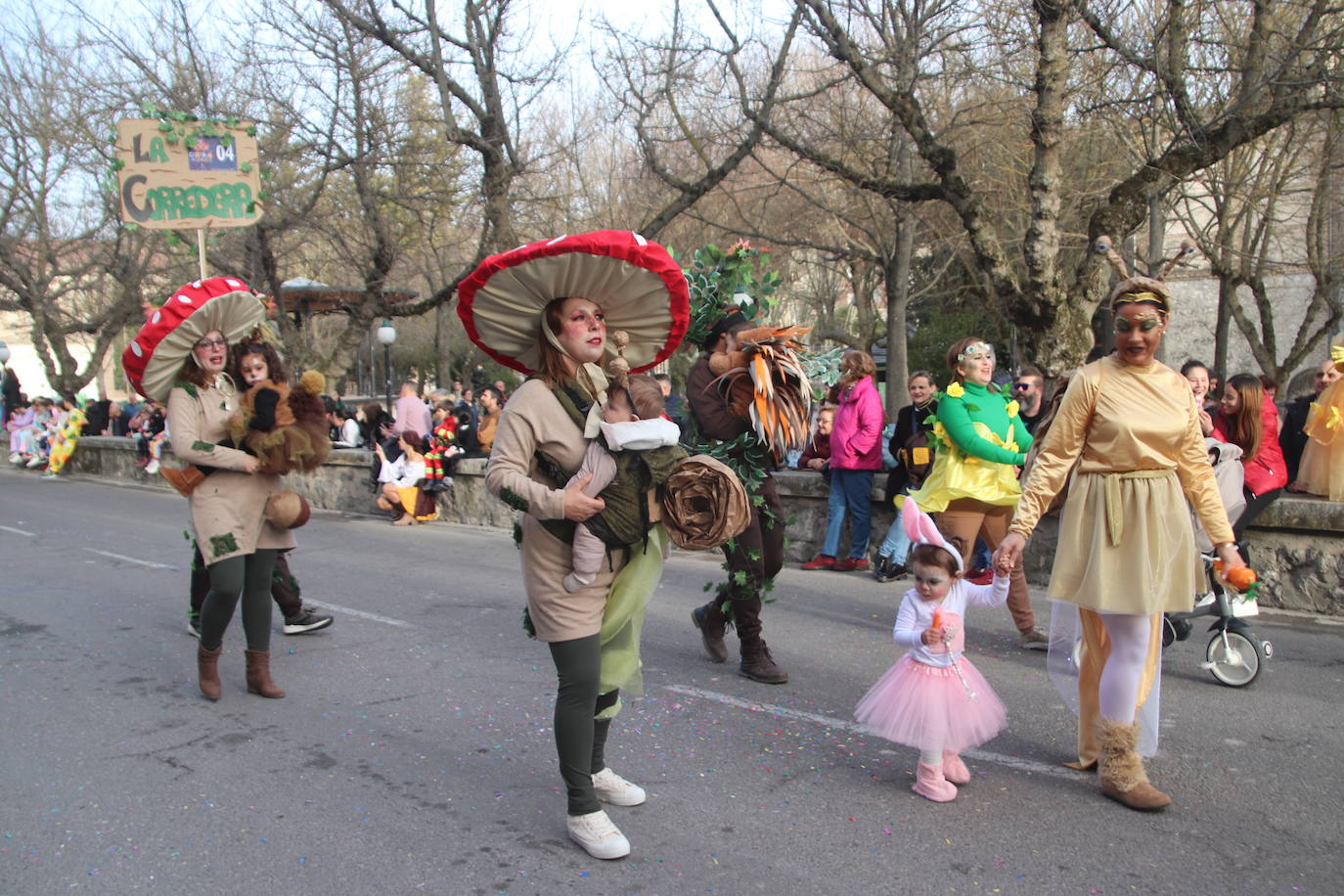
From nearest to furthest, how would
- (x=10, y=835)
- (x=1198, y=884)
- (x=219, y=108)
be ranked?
(x=1198, y=884)
(x=10, y=835)
(x=219, y=108)

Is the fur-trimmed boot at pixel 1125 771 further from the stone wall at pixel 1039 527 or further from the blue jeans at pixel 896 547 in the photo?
the blue jeans at pixel 896 547

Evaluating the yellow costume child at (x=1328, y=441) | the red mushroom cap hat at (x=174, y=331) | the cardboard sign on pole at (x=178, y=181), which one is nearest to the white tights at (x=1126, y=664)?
the red mushroom cap hat at (x=174, y=331)

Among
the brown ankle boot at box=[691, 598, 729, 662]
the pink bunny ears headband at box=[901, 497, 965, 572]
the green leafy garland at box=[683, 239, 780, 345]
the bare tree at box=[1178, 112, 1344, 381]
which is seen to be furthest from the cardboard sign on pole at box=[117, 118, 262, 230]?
the bare tree at box=[1178, 112, 1344, 381]

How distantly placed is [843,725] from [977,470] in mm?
2224

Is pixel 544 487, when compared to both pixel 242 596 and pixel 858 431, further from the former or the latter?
pixel 858 431

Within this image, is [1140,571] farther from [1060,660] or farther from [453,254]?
[453,254]

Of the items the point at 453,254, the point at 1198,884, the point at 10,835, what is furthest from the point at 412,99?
the point at 1198,884

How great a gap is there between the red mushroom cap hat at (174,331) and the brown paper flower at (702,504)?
2909 millimetres

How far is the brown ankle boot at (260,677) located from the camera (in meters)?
5.40

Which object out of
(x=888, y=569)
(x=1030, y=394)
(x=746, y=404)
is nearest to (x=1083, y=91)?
(x=1030, y=394)

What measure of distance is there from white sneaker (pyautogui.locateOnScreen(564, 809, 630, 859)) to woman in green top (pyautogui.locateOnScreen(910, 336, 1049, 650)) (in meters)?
3.55

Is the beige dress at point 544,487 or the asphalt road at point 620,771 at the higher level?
the beige dress at point 544,487

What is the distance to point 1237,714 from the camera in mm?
5102

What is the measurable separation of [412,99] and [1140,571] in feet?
58.3
